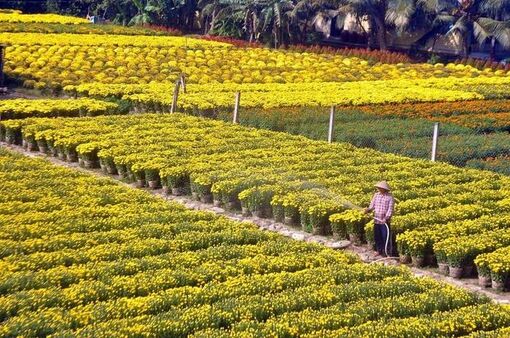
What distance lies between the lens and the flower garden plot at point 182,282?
412 inches

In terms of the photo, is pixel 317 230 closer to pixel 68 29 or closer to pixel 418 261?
pixel 418 261

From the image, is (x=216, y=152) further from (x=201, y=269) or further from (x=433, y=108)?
(x=433, y=108)

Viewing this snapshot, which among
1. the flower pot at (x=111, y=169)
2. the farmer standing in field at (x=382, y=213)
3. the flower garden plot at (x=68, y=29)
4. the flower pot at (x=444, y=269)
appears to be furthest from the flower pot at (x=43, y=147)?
the flower garden plot at (x=68, y=29)

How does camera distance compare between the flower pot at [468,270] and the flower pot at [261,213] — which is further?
the flower pot at [261,213]

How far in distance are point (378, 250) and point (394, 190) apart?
2859 millimetres

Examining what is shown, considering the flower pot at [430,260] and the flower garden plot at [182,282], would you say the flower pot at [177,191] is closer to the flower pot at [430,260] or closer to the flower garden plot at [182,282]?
the flower garden plot at [182,282]

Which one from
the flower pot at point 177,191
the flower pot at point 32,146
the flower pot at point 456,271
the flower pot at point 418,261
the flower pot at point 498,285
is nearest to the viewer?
Answer: the flower pot at point 498,285

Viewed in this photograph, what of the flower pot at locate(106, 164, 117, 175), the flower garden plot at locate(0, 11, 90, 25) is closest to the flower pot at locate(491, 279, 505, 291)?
the flower pot at locate(106, 164, 117, 175)

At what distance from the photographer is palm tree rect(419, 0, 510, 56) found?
5353 centimetres

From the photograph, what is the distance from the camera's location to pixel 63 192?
1675 cm

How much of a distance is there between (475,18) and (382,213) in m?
43.5

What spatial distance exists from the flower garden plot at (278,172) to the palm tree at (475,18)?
3212 centimetres

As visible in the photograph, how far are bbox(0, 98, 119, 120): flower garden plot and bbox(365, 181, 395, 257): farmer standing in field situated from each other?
15.0 m

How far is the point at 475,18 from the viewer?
183ft
